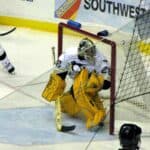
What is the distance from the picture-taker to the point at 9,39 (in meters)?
6.02

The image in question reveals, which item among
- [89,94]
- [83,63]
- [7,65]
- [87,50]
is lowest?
[7,65]

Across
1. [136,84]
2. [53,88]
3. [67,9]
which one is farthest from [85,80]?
[67,9]

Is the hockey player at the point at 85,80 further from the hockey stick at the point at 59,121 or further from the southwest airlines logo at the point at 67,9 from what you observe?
the southwest airlines logo at the point at 67,9

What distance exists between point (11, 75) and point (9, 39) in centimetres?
115

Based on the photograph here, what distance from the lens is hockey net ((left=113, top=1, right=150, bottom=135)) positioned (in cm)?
368

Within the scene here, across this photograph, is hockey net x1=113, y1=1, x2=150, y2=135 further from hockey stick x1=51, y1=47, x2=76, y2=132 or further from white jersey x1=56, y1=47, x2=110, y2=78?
hockey stick x1=51, y1=47, x2=76, y2=132

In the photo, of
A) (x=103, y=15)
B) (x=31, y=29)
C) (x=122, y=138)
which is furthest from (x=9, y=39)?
(x=122, y=138)

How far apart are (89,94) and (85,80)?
104mm

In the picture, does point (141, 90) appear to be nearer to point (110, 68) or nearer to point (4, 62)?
point (110, 68)

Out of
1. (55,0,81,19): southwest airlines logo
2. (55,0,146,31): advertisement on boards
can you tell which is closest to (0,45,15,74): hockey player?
(55,0,146,31): advertisement on boards

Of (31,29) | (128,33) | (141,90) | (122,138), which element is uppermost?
(122,138)

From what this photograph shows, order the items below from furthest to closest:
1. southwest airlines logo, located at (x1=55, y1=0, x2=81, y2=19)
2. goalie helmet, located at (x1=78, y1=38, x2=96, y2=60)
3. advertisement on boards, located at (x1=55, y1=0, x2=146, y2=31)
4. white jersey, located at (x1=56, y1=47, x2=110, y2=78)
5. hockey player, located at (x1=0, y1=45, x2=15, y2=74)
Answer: southwest airlines logo, located at (x1=55, y1=0, x2=81, y2=19) → advertisement on boards, located at (x1=55, y1=0, x2=146, y2=31) → hockey player, located at (x1=0, y1=45, x2=15, y2=74) → white jersey, located at (x1=56, y1=47, x2=110, y2=78) → goalie helmet, located at (x1=78, y1=38, x2=96, y2=60)

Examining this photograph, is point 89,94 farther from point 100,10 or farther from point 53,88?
point 100,10

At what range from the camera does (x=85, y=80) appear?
355 cm
